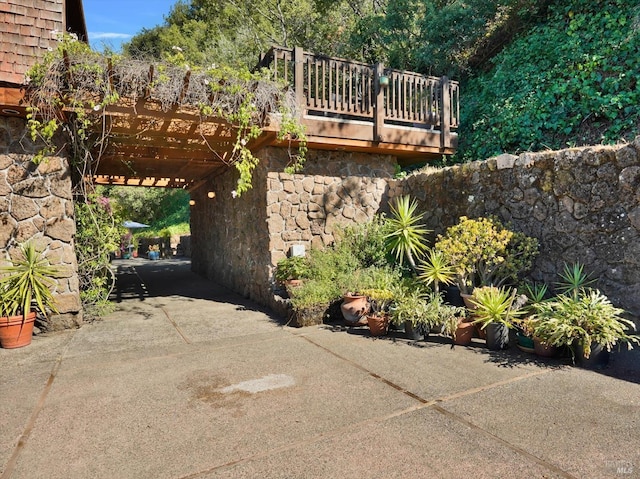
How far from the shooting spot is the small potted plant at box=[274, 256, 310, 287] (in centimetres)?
606

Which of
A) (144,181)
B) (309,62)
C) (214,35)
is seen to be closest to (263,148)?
(309,62)

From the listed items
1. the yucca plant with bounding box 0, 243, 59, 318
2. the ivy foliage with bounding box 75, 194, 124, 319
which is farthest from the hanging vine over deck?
the yucca plant with bounding box 0, 243, 59, 318

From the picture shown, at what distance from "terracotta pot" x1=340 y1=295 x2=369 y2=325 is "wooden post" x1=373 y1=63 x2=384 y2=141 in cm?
283

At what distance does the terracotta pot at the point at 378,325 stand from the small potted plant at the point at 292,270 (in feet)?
4.80

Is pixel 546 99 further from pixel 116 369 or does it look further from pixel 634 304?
pixel 116 369

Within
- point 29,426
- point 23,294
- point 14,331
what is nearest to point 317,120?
point 23,294

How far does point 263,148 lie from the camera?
6473 mm

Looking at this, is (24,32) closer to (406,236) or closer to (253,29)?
(406,236)

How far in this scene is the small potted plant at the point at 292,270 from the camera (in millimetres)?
6059

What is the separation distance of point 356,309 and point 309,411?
2.58m

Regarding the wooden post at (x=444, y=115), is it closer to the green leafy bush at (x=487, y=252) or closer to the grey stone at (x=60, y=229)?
the green leafy bush at (x=487, y=252)

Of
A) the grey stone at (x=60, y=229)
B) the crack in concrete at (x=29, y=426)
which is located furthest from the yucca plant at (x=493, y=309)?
the grey stone at (x=60, y=229)

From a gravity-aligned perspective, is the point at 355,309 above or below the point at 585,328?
below

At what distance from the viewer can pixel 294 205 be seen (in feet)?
21.6
